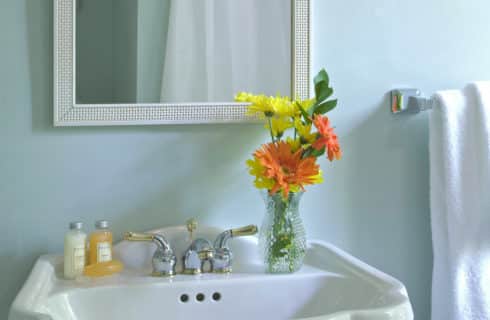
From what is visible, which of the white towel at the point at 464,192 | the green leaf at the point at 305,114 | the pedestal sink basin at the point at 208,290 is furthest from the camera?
the white towel at the point at 464,192

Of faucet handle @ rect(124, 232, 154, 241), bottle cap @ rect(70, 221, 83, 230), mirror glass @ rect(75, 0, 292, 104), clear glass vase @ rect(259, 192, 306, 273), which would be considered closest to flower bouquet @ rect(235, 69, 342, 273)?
clear glass vase @ rect(259, 192, 306, 273)

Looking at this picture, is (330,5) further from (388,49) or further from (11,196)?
(11,196)

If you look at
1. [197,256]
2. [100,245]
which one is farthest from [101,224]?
→ [197,256]

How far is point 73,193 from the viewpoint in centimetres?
135

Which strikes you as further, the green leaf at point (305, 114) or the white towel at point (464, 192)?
the white towel at point (464, 192)

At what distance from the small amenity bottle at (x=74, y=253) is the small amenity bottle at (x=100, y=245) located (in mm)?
24

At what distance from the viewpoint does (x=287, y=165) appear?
125cm

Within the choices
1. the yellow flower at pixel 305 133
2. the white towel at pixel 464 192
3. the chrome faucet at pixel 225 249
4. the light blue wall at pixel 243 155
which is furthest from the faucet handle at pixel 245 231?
the white towel at pixel 464 192

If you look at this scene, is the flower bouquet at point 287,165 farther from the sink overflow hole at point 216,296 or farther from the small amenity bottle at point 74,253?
the small amenity bottle at point 74,253

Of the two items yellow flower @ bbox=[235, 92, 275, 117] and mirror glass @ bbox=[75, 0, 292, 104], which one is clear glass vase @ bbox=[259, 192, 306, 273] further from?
mirror glass @ bbox=[75, 0, 292, 104]

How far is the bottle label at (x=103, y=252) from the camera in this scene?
1271 millimetres

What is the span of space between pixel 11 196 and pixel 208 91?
49cm

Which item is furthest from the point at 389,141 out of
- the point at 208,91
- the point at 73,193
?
the point at 73,193

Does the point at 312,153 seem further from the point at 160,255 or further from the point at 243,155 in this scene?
the point at 160,255
